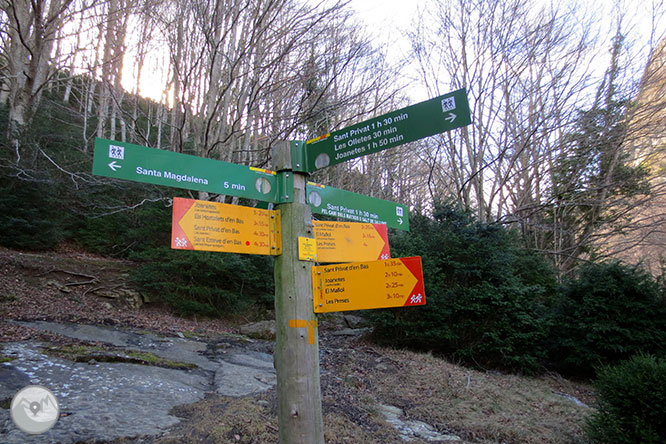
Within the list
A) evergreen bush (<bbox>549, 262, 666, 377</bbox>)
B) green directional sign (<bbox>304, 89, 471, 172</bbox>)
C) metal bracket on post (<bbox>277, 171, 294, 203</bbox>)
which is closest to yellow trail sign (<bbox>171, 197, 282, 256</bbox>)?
metal bracket on post (<bbox>277, 171, 294, 203</bbox>)

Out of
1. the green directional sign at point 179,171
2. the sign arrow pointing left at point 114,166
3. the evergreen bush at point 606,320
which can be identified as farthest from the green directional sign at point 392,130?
the evergreen bush at point 606,320

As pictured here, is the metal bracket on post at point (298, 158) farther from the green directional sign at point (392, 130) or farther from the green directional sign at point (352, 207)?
the green directional sign at point (352, 207)

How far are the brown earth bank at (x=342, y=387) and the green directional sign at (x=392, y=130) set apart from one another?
270 cm

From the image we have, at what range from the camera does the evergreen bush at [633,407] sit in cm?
429

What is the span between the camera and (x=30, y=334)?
6.59 metres

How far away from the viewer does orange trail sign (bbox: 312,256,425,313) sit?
2.45 metres

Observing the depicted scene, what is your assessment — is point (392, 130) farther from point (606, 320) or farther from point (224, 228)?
point (606, 320)

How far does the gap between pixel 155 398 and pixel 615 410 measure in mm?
5145

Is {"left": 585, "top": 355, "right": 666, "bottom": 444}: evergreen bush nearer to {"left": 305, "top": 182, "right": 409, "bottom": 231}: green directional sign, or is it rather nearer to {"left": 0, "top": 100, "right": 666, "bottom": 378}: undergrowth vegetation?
{"left": 305, "top": 182, "right": 409, "bottom": 231}: green directional sign

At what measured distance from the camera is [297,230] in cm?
261

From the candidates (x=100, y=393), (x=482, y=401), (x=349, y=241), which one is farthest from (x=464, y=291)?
(x=100, y=393)

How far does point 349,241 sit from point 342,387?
399 cm

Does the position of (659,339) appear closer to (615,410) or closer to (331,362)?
(615,410)

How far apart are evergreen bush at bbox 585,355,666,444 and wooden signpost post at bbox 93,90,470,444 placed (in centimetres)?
376
